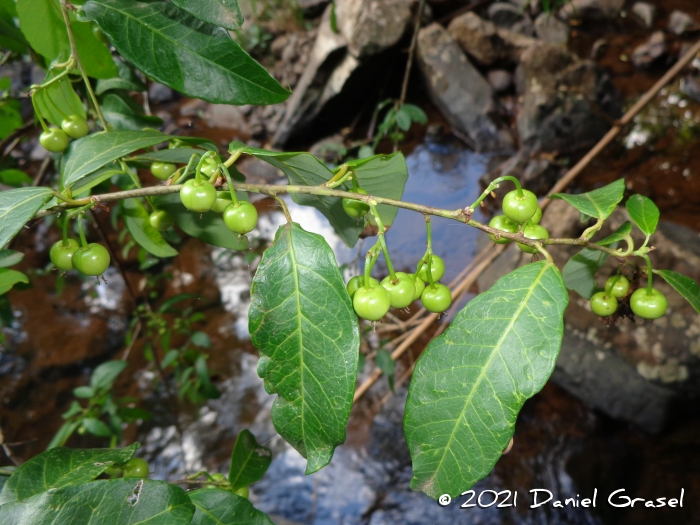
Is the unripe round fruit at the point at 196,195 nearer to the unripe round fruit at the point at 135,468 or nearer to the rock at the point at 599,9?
the unripe round fruit at the point at 135,468

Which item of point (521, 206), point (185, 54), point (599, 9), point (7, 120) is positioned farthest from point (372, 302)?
point (599, 9)

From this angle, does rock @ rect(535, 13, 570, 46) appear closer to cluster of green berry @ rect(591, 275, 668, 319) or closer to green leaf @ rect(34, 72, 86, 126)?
cluster of green berry @ rect(591, 275, 668, 319)

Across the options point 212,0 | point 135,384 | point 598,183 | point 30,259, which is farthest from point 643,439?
point 30,259

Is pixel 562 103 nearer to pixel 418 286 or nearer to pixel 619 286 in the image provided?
pixel 619 286

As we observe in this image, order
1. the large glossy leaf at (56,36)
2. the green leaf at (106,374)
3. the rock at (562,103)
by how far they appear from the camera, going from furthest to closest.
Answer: the rock at (562,103) < the green leaf at (106,374) < the large glossy leaf at (56,36)

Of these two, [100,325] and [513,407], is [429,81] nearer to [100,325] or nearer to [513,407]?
[100,325]

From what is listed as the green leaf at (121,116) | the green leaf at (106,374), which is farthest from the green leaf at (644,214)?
the green leaf at (106,374)
